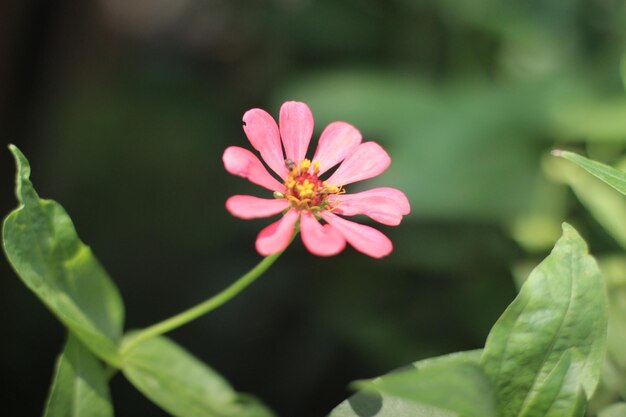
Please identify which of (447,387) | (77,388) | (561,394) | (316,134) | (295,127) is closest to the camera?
(447,387)

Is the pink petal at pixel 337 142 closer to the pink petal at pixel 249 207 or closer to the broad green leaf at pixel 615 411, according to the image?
the pink petal at pixel 249 207

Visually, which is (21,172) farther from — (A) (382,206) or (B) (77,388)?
(A) (382,206)

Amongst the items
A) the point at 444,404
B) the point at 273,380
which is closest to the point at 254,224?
the point at 273,380

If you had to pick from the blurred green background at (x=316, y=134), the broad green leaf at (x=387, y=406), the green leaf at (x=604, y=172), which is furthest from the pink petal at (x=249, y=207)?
the blurred green background at (x=316, y=134)

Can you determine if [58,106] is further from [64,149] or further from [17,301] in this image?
[17,301]

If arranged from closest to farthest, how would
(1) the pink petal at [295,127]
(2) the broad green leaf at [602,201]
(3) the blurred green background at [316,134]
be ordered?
(1) the pink petal at [295,127] → (2) the broad green leaf at [602,201] → (3) the blurred green background at [316,134]

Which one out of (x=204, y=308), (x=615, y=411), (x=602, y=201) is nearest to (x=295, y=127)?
(x=204, y=308)
